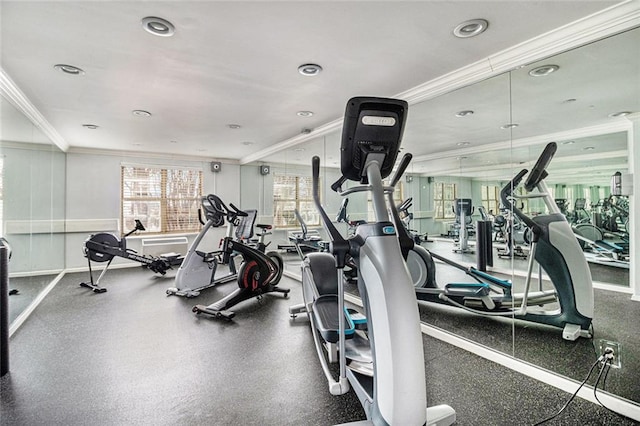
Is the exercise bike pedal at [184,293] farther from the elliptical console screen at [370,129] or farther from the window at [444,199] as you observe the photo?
the elliptical console screen at [370,129]

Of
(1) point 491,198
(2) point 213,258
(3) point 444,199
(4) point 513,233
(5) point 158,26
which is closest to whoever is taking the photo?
(5) point 158,26

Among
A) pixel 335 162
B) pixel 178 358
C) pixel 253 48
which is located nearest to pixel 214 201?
pixel 335 162

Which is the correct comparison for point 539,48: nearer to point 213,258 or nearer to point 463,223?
point 463,223

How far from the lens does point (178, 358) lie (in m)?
2.59

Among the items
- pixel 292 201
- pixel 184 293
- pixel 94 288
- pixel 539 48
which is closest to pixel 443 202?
pixel 539 48

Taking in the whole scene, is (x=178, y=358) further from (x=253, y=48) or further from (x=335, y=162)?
(x=335, y=162)

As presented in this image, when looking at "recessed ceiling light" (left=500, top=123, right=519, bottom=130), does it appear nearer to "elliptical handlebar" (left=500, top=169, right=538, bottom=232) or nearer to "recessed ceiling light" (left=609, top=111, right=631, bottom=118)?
"elliptical handlebar" (left=500, top=169, right=538, bottom=232)

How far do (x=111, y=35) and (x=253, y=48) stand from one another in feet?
3.03

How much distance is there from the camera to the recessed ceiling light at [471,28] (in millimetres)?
1934

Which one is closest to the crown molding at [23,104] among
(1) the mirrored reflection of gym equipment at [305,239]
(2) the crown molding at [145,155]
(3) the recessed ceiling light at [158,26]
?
(2) the crown molding at [145,155]

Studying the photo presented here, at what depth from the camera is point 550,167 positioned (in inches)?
98.7

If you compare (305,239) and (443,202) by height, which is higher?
(443,202)

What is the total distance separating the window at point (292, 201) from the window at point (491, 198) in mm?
3025

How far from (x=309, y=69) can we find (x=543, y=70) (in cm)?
181
